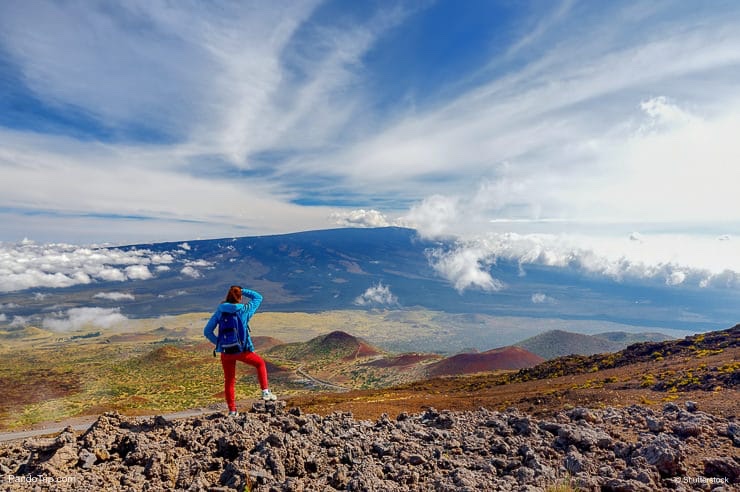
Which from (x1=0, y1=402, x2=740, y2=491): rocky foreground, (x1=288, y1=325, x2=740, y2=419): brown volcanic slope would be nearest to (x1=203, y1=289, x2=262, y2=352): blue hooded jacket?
(x1=0, y1=402, x2=740, y2=491): rocky foreground

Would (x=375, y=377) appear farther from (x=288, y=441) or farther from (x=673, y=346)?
(x=288, y=441)

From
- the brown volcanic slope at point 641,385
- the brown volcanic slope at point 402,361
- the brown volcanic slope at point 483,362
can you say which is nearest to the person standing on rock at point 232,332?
the brown volcanic slope at point 641,385

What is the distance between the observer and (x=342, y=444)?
5.46 m

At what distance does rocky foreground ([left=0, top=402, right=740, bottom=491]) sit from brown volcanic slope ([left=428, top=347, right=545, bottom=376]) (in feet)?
200

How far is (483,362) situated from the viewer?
74.1 m

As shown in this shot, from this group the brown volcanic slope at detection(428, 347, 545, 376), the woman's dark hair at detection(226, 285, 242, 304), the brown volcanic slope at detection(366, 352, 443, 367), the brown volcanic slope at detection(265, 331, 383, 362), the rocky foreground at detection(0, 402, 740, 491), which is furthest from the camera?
the brown volcanic slope at detection(265, 331, 383, 362)

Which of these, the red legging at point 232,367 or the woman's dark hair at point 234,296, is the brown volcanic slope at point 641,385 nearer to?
the red legging at point 232,367

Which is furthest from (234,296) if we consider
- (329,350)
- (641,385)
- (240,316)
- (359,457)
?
(329,350)

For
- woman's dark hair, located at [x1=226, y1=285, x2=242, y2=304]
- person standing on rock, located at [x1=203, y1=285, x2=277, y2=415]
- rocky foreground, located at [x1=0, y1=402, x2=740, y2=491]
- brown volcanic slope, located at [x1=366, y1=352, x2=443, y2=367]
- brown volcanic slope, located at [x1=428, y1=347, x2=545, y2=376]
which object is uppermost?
woman's dark hair, located at [x1=226, y1=285, x2=242, y2=304]

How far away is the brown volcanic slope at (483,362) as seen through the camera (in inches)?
2667

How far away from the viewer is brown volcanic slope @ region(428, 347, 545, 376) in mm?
67750

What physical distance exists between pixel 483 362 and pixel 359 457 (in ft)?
246

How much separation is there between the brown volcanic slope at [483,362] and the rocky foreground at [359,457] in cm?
6103

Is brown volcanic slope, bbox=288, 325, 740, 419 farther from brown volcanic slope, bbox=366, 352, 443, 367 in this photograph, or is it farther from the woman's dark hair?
brown volcanic slope, bbox=366, 352, 443, 367
